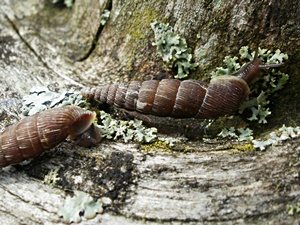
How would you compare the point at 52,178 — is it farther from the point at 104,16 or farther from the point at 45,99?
the point at 104,16

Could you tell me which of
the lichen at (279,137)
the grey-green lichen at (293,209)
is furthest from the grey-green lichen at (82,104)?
the grey-green lichen at (293,209)

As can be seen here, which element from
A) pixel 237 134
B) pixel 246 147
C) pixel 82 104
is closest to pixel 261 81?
pixel 237 134

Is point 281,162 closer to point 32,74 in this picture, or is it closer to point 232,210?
point 232,210

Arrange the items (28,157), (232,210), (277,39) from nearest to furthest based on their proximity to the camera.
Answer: (232,210), (28,157), (277,39)

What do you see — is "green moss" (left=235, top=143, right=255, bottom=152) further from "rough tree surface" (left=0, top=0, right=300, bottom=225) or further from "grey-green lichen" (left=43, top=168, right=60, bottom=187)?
"grey-green lichen" (left=43, top=168, right=60, bottom=187)

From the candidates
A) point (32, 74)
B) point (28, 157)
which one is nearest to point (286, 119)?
point (28, 157)

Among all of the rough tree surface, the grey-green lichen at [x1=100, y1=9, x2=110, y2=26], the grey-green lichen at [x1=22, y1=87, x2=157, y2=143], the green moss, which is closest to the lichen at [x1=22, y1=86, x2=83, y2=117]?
the grey-green lichen at [x1=22, y1=87, x2=157, y2=143]

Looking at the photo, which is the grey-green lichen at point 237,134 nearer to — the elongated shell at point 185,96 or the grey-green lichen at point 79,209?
the elongated shell at point 185,96
